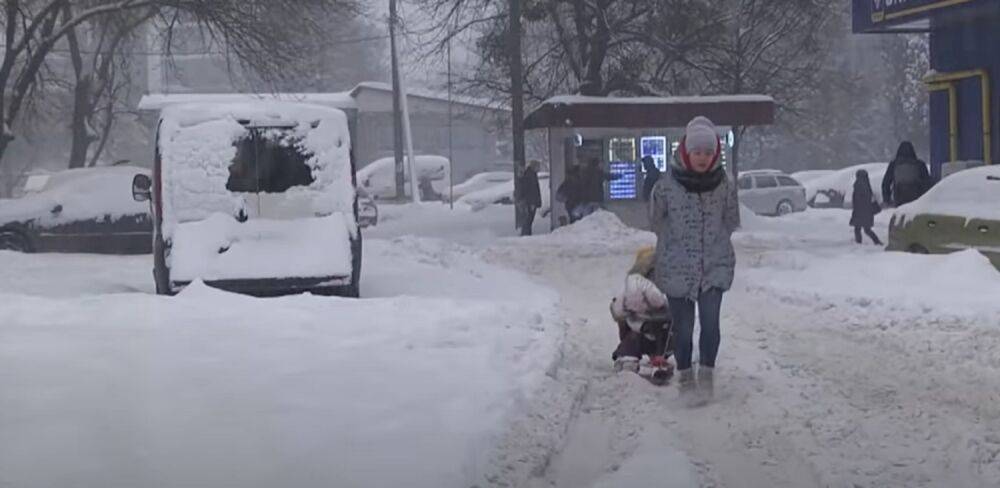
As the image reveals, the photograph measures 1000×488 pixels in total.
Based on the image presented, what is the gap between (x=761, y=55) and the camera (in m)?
35.6

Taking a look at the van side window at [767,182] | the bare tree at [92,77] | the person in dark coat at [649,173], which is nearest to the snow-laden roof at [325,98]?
the bare tree at [92,77]

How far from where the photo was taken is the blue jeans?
343 inches

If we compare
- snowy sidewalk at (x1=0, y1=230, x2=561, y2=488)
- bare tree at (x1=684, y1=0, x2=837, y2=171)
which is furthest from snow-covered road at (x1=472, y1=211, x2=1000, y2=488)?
bare tree at (x1=684, y1=0, x2=837, y2=171)

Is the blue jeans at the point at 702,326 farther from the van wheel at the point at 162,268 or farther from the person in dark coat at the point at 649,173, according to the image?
the person in dark coat at the point at 649,173

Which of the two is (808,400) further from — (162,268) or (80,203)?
(80,203)

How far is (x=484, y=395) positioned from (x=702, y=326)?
1755mm

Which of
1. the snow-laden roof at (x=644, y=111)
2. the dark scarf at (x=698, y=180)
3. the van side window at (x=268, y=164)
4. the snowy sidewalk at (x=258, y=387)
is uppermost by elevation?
the snow-laden roof at (x=644, y=111)

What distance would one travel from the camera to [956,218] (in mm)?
15156

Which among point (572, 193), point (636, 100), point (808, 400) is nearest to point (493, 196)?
point (572, 193)

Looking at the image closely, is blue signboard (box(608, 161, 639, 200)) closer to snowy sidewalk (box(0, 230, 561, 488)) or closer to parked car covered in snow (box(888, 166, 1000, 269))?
parked car covered in snow (box(888, 166, 1000, 269))

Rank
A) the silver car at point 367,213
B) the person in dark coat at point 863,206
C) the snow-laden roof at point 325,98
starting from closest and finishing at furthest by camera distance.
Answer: the person in dark coat at point 863,206
the silver car at point 367,213
the snow-laden roof at point 325,98

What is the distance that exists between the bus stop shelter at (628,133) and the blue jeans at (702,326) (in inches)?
659

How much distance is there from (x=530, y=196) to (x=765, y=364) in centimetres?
1712

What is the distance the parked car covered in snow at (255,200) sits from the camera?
12219 mm
